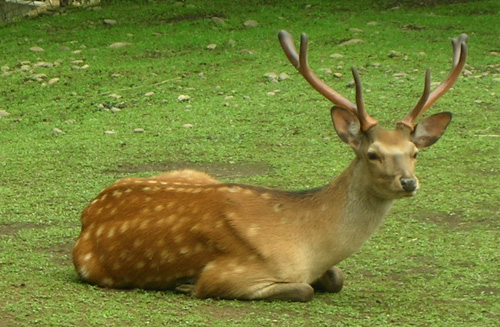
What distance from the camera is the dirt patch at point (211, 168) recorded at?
8.15 metres

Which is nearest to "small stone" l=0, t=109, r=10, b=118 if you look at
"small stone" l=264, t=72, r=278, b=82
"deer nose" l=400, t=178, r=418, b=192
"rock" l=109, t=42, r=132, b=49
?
"rock" l=109, t=42, r=132, b=49

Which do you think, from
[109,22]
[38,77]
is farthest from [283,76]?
[109,22]

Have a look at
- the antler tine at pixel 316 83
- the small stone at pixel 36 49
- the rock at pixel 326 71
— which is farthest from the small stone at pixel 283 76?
the antler tine at pixel 316 83

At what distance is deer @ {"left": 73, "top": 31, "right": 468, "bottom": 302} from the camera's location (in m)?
5.21

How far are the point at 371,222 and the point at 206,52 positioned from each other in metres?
7.15

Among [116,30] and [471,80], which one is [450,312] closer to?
[471,80]

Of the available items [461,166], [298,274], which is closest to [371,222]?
[298,274]

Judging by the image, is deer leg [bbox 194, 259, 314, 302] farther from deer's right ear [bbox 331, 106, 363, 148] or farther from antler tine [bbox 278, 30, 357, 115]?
antler tine [bbox 278, 30, 357, 115]

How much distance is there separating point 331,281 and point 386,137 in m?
0.82

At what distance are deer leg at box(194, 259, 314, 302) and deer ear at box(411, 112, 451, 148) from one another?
1.02m

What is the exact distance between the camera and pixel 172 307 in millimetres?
4980

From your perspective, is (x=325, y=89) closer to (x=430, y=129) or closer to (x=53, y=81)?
(x=430, y=129)

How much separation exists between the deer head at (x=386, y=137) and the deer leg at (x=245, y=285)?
0.68 m

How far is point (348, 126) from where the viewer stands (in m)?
5.42
